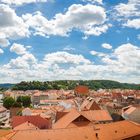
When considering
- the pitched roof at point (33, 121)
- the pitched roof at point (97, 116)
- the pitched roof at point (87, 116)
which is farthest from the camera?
the pitched roof at point (33, 121)

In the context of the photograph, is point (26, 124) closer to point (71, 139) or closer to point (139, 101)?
point (71, 139)

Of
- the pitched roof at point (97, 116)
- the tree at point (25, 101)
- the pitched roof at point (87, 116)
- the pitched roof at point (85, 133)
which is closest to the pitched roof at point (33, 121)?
the pitched roof at point (87, 116)

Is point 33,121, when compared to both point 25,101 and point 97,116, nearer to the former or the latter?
point 97,116

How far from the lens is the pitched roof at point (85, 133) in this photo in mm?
44625

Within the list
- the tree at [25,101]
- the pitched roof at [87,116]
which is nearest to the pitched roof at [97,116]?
the pitched roof at [87,116]

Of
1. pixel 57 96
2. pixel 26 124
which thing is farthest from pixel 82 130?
pixel 57 96

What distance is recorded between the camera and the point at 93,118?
74.9 meters

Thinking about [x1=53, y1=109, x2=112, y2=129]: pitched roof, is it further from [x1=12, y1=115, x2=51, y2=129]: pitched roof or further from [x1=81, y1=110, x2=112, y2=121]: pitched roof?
[x1=12, y1=115, x2=51, y2=129]: pitched roof

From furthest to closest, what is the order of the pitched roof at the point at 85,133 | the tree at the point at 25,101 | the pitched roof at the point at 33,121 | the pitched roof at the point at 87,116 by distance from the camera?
1. the tree at the point at 25,101
2. the pitched roof at the point at 33,121
3. the pitched roof at the point at 87,116
4. the pitched roof at the point at 85,133

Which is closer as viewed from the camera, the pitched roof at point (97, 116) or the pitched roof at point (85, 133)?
the pitched roof at point (85, 133)

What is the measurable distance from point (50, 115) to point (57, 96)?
98039 mm

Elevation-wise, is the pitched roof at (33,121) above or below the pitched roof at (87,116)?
below

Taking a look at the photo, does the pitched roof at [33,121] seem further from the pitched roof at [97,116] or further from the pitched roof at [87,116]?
the pitched roof at [97,116]

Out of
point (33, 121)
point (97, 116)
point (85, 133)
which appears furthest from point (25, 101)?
point (85, 133)
